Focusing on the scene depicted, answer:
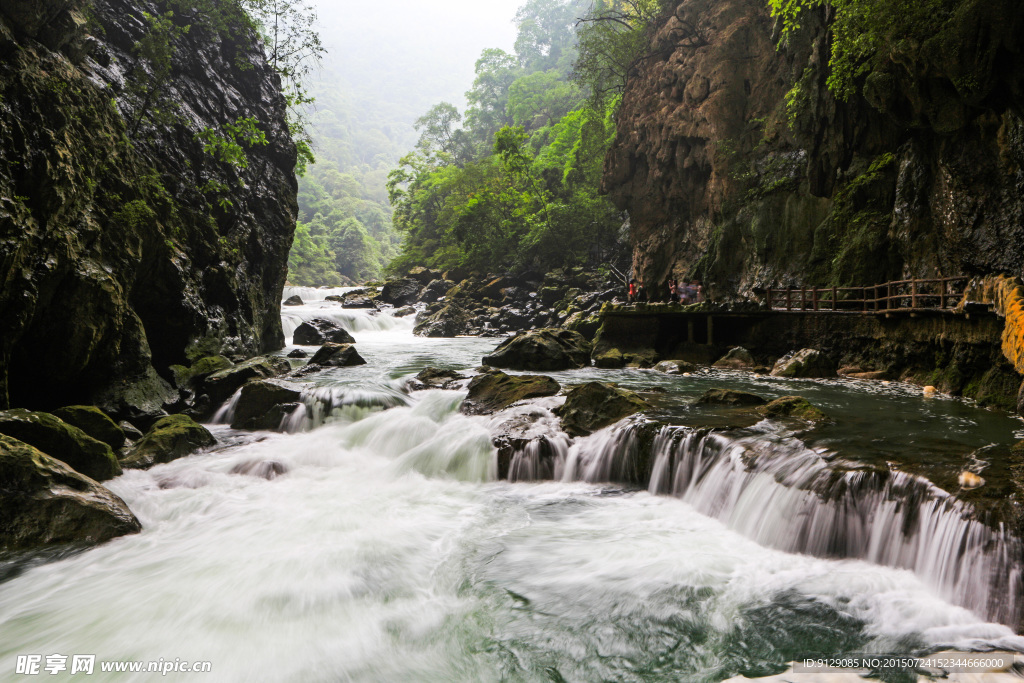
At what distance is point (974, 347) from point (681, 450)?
7268 millimetres

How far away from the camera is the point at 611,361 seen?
687 inches

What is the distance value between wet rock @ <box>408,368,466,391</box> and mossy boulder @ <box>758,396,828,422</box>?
694 centimetres

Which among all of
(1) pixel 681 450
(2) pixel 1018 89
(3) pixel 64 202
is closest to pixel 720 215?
(2) pixel 1018 89

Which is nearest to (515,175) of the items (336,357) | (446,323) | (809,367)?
(446,323)

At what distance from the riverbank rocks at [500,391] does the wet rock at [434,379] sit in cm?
167

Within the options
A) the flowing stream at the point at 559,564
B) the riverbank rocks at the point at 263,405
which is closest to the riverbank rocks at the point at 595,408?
the flowing stream at the point at 559,564

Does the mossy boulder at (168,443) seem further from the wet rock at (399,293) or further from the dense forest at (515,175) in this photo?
the wet rock at (399,293)

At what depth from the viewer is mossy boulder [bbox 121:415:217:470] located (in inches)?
319

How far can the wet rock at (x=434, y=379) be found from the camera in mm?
13141

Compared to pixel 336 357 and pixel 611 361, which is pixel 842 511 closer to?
pixel 611 361

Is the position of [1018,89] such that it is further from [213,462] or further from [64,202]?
[64,202]

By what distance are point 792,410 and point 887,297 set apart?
6.56 metres

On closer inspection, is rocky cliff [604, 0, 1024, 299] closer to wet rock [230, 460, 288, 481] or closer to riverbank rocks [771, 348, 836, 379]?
riverbank rocks [771, 348, 836, 379]

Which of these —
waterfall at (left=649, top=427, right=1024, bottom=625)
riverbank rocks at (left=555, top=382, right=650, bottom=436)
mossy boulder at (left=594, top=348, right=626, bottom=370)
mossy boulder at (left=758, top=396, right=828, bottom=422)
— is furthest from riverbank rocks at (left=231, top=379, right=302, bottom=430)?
mossy boulder at (left=594, top=348, right=626, bottom=370)
